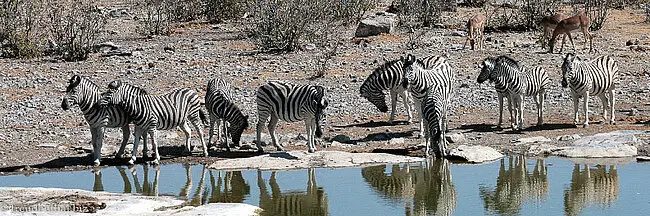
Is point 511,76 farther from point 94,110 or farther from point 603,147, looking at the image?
point 94,110

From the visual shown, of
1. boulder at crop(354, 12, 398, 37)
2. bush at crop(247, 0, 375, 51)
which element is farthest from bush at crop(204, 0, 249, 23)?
boulder at crop(354, 12, 398, 37)

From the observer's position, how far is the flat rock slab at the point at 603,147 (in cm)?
1705

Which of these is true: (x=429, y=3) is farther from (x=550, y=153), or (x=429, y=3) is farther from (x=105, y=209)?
(x=105, y=209)

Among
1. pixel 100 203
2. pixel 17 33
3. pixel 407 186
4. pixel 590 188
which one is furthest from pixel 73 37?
pixel 590 188

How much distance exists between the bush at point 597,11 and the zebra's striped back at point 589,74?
12.0 m

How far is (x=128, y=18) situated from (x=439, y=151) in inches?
830

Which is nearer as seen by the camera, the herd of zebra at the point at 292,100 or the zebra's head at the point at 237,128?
the herd of zebra at the point at 292,100

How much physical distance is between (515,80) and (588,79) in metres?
1.40

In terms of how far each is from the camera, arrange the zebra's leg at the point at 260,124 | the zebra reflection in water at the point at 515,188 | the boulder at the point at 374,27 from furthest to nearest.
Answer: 1. the boulder at the point at 374,27
2. the zebra's leg at the point at 260,124
3. the zebra reflection in water at the point at 515,188

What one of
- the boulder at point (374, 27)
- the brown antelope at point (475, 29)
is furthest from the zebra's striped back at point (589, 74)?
the boulder at point (374, 27)

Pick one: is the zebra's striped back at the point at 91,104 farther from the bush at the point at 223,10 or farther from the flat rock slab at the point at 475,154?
the bush at the point at 223,10

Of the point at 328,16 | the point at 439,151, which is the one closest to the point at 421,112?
the point at 439,151

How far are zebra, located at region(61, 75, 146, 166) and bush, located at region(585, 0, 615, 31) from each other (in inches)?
737

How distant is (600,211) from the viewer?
13.2 meters
